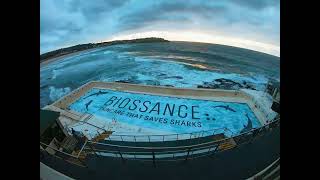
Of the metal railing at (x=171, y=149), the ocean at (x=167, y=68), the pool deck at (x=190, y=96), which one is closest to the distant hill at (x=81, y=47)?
the ocean at (x=167, y=68)

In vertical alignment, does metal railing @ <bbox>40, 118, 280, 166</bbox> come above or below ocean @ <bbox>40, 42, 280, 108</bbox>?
below

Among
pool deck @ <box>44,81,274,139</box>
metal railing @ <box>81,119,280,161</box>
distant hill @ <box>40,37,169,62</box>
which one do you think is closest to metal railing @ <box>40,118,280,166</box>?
metal railing @ <box>81,119,280,161</box>

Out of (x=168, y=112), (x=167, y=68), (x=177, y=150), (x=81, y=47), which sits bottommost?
(x=177, y=150)

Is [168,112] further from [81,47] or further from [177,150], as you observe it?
[81,47]

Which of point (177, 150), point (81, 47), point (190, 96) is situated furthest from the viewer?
point (81, 47)

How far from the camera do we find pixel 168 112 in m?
4.36

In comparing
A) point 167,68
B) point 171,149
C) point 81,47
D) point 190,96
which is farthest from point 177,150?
point 81,47

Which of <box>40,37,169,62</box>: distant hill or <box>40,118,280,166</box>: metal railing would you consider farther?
<box>40,37,169,62</box>: distant hill

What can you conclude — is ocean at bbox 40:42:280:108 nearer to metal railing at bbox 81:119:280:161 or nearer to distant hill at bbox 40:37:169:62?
distant hill at bbox 40:37:169:62

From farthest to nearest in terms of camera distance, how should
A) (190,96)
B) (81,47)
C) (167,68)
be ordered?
(81,47) < (167,68) < (190,96)

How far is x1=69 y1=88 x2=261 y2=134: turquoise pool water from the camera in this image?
428 centimetres

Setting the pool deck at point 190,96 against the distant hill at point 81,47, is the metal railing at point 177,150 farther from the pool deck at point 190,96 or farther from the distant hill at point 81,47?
the distant hill at point 81,47
